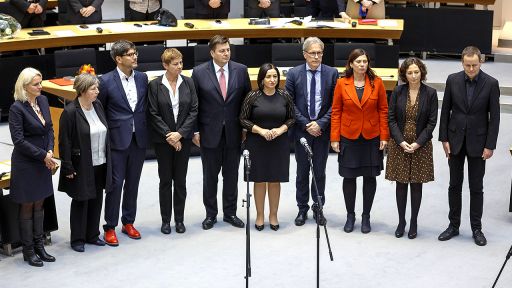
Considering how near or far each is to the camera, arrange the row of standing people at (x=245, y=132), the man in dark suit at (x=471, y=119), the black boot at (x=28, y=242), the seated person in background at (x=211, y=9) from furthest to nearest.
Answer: the seated person in background at (x=211, y=9)
the man in dark suit at (x=471, y=119)
the row of standing people at (x=245, y=132)
the black boot at (x=28, y=242)

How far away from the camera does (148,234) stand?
838cm

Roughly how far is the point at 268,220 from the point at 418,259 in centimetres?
151

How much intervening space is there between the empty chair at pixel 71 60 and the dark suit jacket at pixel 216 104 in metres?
3.16

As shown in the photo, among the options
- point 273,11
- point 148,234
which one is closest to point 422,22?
point 273,11

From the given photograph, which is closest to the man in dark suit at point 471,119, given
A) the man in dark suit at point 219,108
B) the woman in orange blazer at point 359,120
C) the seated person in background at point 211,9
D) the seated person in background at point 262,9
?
the woman in orange blazer at point 359,120

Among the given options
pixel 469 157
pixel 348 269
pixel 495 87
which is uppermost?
pixel 495 87

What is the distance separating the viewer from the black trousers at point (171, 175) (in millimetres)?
8211

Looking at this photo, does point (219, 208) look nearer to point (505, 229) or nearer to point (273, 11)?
point (505, 229)

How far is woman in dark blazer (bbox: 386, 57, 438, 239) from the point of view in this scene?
794 centimetres

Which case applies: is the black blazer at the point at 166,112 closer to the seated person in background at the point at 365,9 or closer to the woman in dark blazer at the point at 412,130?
the woman in dark blazer at the point at 412,130

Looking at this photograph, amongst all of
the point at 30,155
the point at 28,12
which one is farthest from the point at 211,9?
the point at 30,155

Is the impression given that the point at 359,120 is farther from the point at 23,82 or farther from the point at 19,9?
the point at 19,9

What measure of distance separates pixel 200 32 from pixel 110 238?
5.08 metres

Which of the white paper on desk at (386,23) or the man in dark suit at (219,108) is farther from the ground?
the white paper on desk at (386,23)
